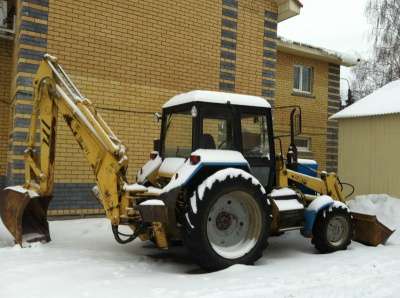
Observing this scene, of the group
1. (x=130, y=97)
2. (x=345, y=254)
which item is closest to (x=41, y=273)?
(x=345, y=254)

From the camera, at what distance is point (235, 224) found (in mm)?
5809

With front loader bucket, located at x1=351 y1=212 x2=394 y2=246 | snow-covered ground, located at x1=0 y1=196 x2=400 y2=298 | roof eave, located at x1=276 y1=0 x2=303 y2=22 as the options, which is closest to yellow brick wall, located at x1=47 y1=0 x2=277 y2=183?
roof eave, located at x1=276 y1=0 x2=303 y2=22

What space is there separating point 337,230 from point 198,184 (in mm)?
2461

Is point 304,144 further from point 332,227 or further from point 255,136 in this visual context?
point 255,136

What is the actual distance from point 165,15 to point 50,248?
17.5ft

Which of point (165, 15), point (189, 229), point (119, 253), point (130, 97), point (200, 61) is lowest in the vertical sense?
point (119, 253)

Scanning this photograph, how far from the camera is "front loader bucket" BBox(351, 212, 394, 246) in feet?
22.9

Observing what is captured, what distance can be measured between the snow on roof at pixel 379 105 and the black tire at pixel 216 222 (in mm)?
5326

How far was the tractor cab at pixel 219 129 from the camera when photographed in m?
5.86

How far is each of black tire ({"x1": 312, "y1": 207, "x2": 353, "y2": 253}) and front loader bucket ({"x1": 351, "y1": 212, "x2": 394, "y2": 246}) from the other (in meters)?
0.44

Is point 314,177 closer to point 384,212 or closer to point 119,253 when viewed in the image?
point 384,212

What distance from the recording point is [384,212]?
28.6ft

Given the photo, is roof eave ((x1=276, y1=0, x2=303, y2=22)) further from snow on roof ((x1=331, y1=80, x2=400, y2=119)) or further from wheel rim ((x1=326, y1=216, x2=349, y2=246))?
wheel rim ((x1=326, y1=216, x2=349, y2=246))

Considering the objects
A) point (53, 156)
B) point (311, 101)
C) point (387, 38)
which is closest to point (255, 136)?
point (53, 156)
